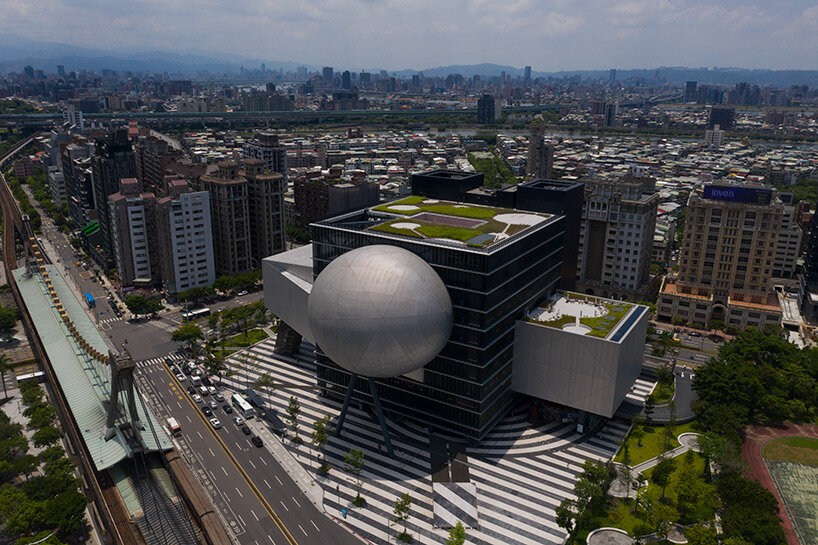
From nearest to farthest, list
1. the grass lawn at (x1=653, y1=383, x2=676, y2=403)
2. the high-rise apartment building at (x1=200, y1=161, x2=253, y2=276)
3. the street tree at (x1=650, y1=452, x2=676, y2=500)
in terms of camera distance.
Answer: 1. the street tree at (x1=650, y1=452, x2=676, y2=500)
2. the grass lawn at (x1=653, y1=383, x2=676, y2=403)
3. the high-rise apartment building at (x1=200, y1=161, x2=253, y2=276)

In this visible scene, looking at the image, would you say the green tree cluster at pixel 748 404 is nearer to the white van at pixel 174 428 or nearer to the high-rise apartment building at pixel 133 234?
the white van at pixel 174 428

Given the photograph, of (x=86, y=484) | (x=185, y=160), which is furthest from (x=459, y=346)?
(x=185, y=160)

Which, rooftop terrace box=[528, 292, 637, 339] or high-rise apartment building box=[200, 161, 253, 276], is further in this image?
high-rise apartment building box=[200, 161, 253, 276]

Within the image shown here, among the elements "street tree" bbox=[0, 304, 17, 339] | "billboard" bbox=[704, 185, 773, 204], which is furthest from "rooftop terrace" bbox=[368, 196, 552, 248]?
→ "street tree" bbox=[0, 304, 17, 339]

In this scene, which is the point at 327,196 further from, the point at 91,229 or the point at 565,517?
the point at 565,517

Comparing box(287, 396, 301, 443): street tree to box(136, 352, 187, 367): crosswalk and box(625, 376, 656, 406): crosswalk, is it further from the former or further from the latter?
box(625, 376, 656, 406): crosswalk

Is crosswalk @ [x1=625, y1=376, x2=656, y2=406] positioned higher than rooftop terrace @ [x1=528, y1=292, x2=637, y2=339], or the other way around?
rooftop terrace @ [x1=528, y1=292, x2=637, y2=339]

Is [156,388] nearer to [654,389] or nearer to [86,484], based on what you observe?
[86,484]
